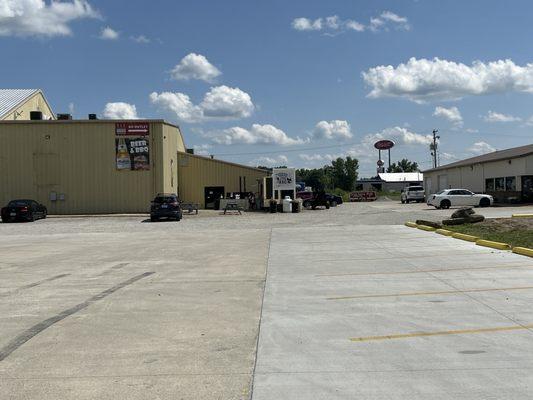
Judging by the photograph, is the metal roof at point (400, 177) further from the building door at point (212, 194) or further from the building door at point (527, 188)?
the building door at point (212, 194)

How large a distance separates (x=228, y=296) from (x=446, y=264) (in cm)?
552

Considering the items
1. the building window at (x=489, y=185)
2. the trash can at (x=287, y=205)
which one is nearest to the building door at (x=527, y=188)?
the building window at (x=489, y=185)

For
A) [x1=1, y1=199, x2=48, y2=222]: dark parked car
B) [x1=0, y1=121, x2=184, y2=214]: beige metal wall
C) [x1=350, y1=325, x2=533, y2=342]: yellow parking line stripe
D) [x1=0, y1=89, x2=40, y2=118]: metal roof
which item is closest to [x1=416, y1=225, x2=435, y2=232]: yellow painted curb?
[x1=350, y1=325, x2=533, y2=342]: yellow parking line stripe

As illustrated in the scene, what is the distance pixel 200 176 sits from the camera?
5216 centimetres

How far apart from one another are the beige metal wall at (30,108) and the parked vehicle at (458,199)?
3769cm

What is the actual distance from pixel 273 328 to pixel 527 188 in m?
43.5

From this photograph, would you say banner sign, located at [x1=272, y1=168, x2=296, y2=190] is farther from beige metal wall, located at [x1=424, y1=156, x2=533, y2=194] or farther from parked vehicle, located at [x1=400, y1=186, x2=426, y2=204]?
parked vehicle, located at [x1=400, y1=186, x2=426, y2=204]

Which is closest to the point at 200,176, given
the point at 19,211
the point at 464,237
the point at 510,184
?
the point at 19,211

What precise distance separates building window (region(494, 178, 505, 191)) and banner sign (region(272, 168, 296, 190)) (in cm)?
1890

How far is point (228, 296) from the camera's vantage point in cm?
952

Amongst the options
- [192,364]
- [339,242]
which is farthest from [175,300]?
[339,242]

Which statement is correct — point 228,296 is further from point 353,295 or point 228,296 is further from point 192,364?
point 192,364

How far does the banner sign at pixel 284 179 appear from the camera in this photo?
147 feet

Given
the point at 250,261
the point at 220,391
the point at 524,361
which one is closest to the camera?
the point at 220,391
